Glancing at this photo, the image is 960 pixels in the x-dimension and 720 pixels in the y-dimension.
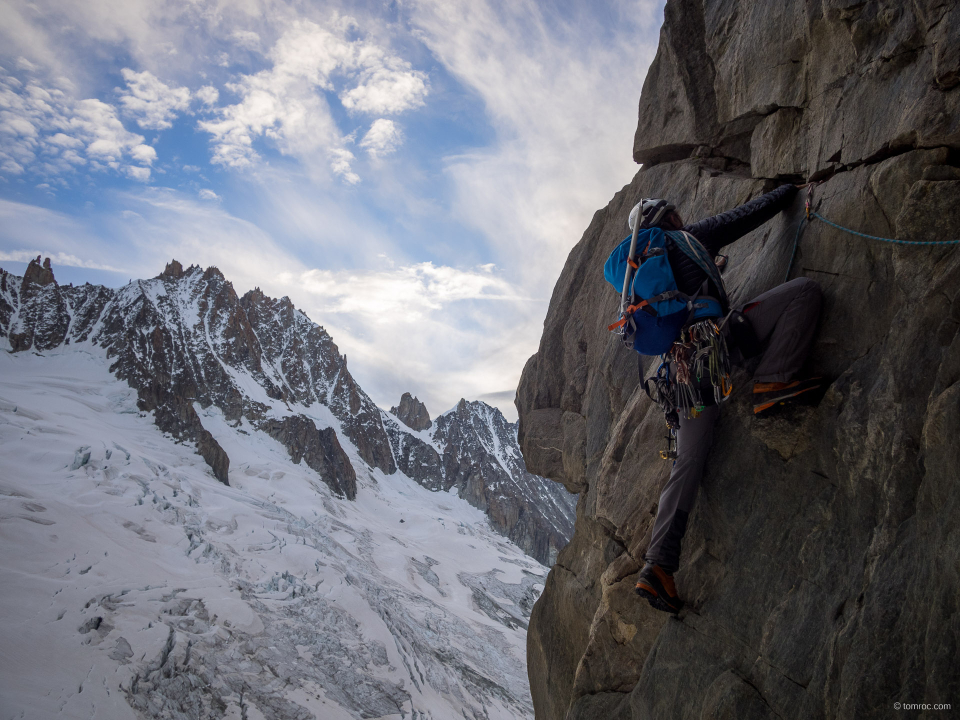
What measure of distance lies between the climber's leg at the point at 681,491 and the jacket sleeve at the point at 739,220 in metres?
1.84

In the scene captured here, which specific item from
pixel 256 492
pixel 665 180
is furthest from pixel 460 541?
pixel 665 180

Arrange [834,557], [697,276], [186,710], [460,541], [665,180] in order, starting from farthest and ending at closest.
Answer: [460,541]
[186,710]
[665,180]
[697,276]
[834,557]

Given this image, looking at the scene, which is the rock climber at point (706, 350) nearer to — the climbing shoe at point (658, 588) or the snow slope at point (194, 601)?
the climbing shoe at point (658, 588)

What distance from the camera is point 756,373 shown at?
4609mm

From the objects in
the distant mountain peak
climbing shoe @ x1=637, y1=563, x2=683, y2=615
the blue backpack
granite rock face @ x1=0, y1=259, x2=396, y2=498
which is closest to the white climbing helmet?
the blue backpack

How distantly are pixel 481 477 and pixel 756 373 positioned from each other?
112m

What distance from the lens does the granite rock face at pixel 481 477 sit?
109500mm

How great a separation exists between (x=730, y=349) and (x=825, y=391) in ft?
2.82

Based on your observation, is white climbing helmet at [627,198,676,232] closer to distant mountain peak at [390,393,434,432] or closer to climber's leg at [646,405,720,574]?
climber's leg at [646,405,720,574]

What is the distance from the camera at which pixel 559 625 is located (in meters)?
9.54

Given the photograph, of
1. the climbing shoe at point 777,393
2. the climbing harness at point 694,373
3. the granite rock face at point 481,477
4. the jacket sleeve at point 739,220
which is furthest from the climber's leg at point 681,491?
the granite rock face at point 481,477

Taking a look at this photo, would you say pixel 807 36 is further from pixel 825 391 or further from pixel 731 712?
pixel 731 712

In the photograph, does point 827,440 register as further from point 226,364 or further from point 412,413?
point 412,413

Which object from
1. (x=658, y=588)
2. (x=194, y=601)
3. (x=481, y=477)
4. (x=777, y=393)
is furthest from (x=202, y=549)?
(x=481, y=477)
